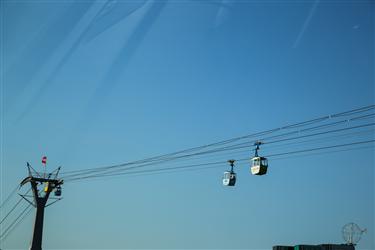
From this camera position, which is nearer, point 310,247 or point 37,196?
point 310,247

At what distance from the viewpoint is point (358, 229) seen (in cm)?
4441

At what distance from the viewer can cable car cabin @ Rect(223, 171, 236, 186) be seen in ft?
101

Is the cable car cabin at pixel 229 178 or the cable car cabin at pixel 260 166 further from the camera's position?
the cable car cabin at pixel 229 178

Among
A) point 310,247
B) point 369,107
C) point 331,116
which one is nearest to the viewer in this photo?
point 369,107

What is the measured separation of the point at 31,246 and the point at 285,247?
2812cm

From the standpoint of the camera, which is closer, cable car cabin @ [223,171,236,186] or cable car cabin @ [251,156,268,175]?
cable car cabin @ [251,156,268,175]

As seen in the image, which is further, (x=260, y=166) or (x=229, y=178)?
(x=229, y=178)

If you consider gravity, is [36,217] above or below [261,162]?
below

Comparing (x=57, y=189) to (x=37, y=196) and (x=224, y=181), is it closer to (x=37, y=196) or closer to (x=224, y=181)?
(x=37, y=196)

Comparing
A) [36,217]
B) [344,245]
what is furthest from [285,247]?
[36,217]

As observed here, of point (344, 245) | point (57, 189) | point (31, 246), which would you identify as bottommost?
point (31, 246)

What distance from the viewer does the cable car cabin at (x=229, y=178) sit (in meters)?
30.8

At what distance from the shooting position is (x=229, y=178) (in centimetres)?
3103

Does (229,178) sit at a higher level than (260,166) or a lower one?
lower
